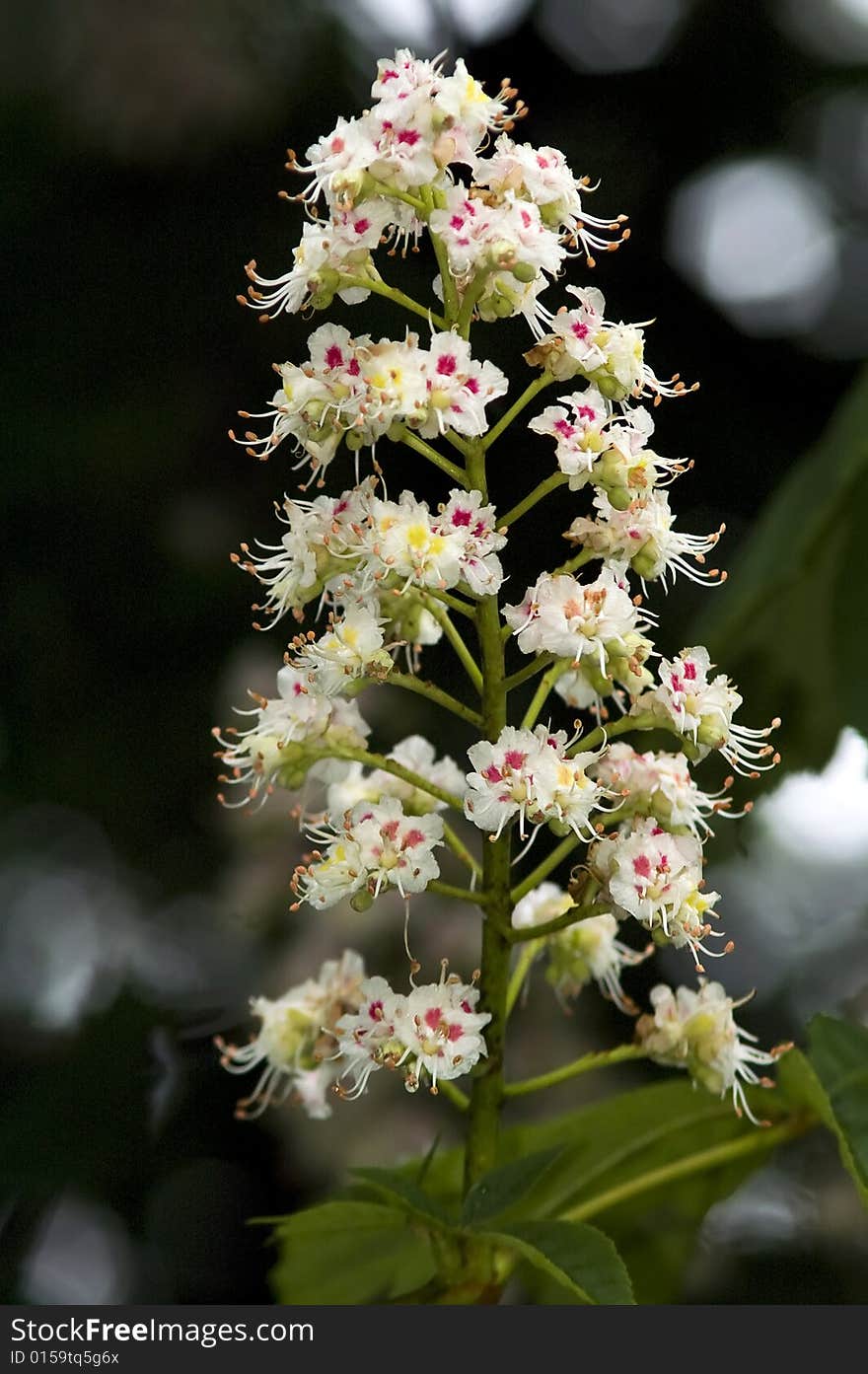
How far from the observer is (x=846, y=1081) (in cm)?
103

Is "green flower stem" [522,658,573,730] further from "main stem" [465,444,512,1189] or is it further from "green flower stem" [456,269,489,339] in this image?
"green flower stem" [456,269,489,339]

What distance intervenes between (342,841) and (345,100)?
119 centimetres

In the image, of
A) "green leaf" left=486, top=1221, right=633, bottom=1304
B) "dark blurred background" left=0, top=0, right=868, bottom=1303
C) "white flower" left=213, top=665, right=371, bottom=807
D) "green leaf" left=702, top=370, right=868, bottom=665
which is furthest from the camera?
"dark blurred background" left=0, top=0, right=868, bottom=1303

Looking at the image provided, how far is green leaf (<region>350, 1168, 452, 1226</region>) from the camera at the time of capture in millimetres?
916

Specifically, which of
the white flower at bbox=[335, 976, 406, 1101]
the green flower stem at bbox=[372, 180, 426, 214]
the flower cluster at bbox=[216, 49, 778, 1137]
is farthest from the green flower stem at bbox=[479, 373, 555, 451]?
the white flower at bbox=[335, 976, 406, 1101]

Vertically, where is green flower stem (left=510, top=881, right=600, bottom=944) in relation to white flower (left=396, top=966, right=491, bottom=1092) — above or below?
above

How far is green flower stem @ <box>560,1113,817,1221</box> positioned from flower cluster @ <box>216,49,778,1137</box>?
17 centimetres

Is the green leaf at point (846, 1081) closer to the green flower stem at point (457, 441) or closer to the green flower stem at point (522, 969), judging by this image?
the green flower stem at point (522, 969)

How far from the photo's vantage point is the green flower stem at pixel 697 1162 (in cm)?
107

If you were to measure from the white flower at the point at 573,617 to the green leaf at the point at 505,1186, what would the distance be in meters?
0.30

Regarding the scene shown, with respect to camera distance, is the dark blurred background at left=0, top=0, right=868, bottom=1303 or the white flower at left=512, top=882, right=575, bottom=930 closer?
the white flower at left=512, top=882, right=575, bottom=930

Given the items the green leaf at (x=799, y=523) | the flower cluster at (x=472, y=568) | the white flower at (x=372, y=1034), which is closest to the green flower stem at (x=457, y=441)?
the flower cluster at (x=472, y=568)

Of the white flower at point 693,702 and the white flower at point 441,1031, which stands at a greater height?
the white flower at point 693,702

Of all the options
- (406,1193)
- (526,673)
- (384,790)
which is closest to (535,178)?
(526,673)
